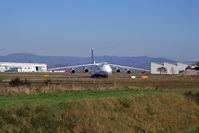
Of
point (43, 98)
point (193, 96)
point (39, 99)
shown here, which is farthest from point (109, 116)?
point (193, 96)

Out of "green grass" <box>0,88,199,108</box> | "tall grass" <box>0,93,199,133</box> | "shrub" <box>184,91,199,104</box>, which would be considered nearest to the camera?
"tall grass" <box>0,93,199,133</box>

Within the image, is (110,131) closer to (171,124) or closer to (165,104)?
(171,124)

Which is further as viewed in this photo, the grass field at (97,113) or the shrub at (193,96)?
the shrub at (193,96)

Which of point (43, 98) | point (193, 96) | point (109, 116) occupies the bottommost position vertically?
point (109, 116)

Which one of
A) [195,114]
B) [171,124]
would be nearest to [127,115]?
[171,124]

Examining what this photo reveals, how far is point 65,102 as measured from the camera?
26.4 m

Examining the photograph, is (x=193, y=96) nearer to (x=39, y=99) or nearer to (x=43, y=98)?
(x=43, y=98)

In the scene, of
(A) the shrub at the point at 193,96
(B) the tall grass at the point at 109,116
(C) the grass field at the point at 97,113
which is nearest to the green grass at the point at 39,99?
(C) the grass field at the point at 97,113

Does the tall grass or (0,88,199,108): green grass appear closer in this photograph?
the tall grass

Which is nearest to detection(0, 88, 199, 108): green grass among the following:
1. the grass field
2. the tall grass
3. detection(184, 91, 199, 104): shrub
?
the grass field

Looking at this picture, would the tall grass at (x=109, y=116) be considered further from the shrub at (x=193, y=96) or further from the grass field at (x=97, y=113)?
the shrub at (x=193, y=96)

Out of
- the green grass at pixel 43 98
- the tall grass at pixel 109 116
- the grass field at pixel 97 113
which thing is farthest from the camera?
the green grass at pixel 43 98

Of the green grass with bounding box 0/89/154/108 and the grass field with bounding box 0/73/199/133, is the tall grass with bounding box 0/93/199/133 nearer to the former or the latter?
the grass field with bounding box 0/73/199/133

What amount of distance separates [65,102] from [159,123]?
22.7ft
